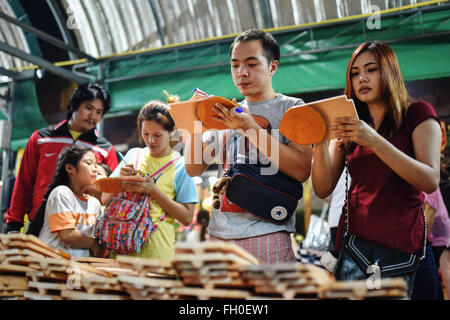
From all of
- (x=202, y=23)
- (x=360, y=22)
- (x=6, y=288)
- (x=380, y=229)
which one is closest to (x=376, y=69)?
(x=380, y=229)

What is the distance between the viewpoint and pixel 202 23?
5.35 m

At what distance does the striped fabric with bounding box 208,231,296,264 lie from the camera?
1.52 meters

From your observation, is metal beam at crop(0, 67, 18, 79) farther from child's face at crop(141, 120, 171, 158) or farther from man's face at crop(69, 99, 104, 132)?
child's face at crop(141, 120, 171, 158)

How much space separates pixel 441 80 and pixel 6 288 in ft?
19.6

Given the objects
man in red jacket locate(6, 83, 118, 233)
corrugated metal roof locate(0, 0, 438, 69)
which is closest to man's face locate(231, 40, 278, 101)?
man in red jacket locate(6, 83, 118, 233)

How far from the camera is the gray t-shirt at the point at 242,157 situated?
5.12 ft

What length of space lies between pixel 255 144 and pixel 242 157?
0.52 feet

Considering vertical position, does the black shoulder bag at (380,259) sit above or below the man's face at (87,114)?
below

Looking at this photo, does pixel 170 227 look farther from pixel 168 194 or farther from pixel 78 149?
pixel 78 149

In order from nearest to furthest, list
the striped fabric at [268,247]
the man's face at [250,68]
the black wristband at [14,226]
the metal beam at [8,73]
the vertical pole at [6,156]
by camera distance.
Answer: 1. the striped fabric at [268,247]
2. the man's face at [250,68]
3. the black wristband at [14,226]
4. the vertical pole at [6,156]
5. the metal beam at [8,73]

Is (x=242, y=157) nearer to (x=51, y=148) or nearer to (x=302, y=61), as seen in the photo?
(x=51, y=148)

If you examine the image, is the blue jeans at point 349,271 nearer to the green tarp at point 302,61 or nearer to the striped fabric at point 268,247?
the striped fabric at point 268,247

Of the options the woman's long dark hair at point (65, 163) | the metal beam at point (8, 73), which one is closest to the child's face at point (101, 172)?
the woman's long dark hair at point (65, 163)

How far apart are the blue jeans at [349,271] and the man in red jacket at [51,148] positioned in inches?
81.2
